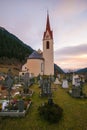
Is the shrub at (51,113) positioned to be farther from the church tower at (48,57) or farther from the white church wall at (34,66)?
the church tower at (48,57)

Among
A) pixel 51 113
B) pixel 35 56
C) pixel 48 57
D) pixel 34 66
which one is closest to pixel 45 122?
pixel 51 113

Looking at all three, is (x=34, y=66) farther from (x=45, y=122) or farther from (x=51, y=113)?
(x=45, y=122)

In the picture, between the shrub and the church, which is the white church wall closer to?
the church

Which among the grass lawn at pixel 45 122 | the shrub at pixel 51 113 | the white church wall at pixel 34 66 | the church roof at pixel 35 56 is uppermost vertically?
the church roof at pixel 35 56

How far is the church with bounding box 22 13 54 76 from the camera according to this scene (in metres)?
59.4

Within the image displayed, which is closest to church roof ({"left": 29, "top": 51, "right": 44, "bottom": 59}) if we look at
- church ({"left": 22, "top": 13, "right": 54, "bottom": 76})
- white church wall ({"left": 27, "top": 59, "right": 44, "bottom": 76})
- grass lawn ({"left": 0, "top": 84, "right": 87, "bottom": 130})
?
church ({"left": 22, "top": 13, "right": 54, "bottom": 76})

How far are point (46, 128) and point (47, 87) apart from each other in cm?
812

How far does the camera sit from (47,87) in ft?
71.0

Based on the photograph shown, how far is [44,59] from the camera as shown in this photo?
6194 cm

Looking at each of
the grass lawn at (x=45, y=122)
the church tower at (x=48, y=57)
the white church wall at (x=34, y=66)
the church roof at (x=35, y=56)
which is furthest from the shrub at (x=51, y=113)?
the church tower at (x=48, y=57)

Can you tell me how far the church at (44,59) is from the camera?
5944 centimetres

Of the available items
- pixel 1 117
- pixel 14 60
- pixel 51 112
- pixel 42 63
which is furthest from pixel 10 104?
pixel 14 60

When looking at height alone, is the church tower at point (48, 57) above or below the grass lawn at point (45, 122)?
above

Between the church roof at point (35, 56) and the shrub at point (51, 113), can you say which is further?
the church roof at point (35, 56)
